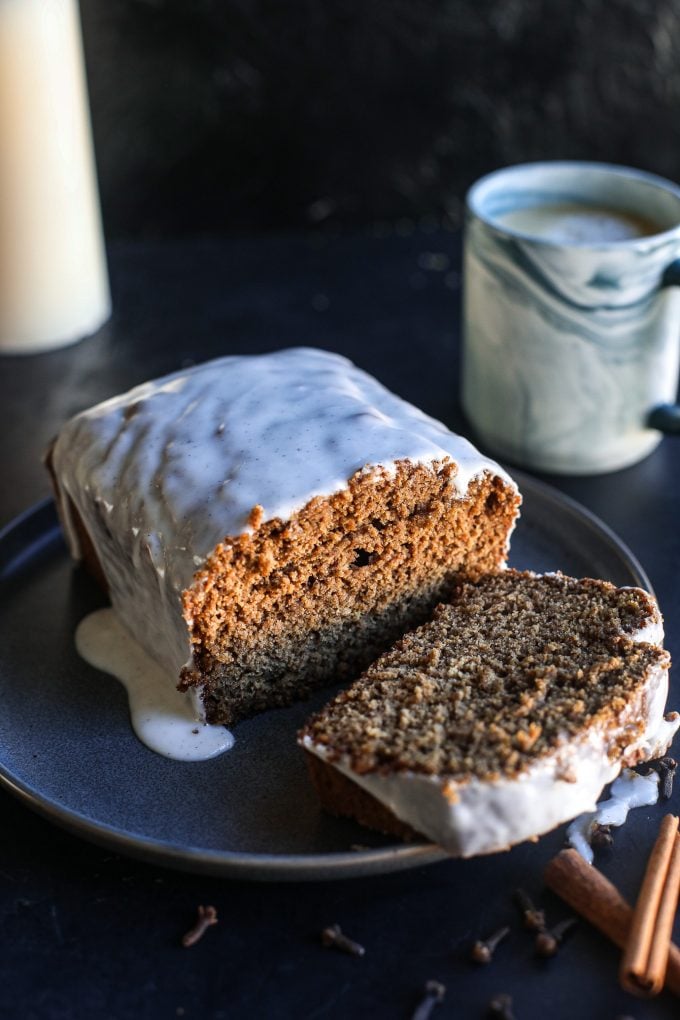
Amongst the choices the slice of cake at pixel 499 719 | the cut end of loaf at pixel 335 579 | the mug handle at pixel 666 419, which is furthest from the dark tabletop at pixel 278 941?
the mug handle at pixel 666 419

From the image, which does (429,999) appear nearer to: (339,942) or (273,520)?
(339,942)

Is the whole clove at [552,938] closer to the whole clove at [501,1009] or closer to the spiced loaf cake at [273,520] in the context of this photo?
the whole clove at [501,1009]

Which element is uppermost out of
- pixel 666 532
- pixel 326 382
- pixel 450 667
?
pixel 326 382

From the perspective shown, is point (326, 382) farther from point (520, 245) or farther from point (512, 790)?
point (512, 790)

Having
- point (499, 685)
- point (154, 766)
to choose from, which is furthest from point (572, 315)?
point (154, 766)

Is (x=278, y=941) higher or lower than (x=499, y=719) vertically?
lower

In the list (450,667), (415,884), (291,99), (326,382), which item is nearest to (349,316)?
(291,99)
